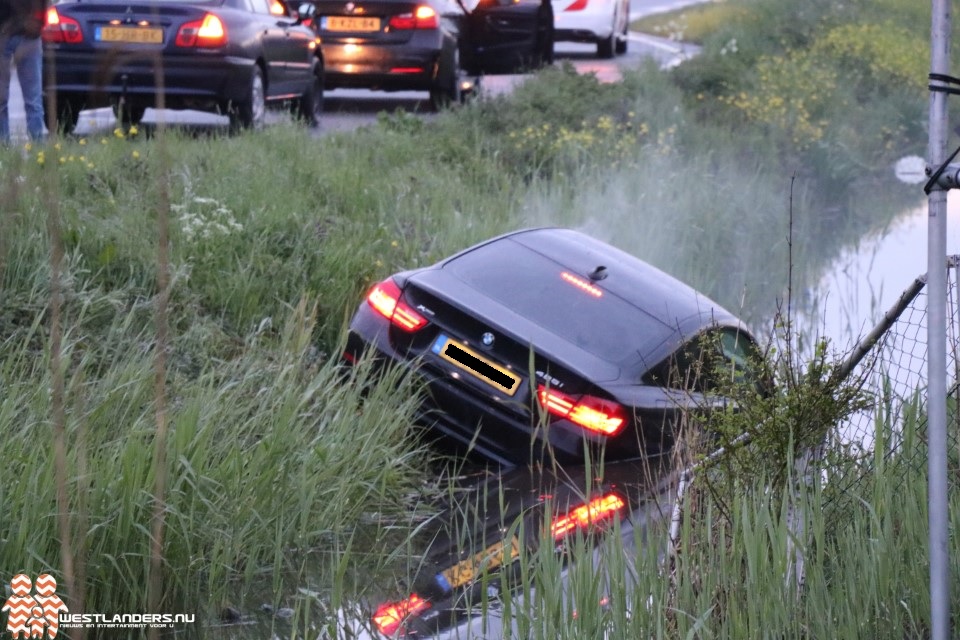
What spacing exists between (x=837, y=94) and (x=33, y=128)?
13.4m

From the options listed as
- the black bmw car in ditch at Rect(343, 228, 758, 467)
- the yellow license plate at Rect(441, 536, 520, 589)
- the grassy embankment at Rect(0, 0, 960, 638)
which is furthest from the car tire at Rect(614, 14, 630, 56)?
the yellow license plate at Rect(441, 536, 520, 589)

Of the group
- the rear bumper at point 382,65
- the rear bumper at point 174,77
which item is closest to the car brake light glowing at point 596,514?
the rear bumper at point 174,77

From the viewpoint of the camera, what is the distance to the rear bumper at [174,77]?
11711 mm

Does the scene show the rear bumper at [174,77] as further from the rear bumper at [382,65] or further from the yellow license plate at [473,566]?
the yellow license plate at [473,566]

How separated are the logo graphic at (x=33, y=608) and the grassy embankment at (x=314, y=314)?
0.05 m

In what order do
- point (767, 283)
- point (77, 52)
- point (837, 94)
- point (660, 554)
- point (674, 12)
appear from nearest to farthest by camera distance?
point (660, 554) < point (77, 52) < point (767, 283) < point (837, 94) < point (674, 12)

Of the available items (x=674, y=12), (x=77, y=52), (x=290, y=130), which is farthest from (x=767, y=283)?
(x=674, y=12)

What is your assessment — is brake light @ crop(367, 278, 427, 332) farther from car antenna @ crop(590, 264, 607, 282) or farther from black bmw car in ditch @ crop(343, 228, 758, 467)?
car antenna @ crop(590, 264, 607, 282)

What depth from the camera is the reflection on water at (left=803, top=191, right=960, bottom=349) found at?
1046 cm

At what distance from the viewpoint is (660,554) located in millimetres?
4559

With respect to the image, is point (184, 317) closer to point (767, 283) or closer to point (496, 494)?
point (496, 494)

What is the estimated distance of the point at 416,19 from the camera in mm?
16422

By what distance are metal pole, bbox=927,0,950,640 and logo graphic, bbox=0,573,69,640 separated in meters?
2.25

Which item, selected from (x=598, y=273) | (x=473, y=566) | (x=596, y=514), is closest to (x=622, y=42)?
(x=598, y=273)
